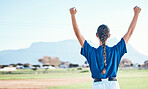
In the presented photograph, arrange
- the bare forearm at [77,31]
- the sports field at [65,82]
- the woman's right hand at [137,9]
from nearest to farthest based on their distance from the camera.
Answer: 1. the bare forearm at [77,31]
2. the woman's right hand at [137,9]
3. the sports field at [65,82]

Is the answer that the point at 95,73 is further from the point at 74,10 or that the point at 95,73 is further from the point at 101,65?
the point at 74,10

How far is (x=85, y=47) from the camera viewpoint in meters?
3.06

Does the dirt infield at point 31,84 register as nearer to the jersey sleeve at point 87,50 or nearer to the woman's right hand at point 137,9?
the jersey sleeve at point 87,50

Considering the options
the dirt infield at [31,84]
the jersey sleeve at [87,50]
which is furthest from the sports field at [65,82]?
the jersey sleeve at [87,50]

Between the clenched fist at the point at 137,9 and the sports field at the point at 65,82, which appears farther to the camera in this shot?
the sports field at the point at 65,82

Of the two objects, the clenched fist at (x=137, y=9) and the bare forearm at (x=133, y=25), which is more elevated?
the clenched fist at (x=137, y=9)

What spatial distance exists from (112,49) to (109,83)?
1.35 ft

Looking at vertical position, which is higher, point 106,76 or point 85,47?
point 85,47

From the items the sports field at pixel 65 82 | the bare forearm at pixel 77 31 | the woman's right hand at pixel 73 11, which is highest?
the woman's right hand at pixel 73 11

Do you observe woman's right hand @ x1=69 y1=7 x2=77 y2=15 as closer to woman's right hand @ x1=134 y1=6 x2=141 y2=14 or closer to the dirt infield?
woman's right hand @ x1=134 y1=6 x2=141 y2=14

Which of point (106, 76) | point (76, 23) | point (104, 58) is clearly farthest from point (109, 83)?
point (76, 23)

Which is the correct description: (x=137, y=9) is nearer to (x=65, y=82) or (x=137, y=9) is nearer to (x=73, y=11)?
(x=73, y=11)

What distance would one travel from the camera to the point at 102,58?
118 inches

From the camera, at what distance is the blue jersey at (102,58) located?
3.01m
